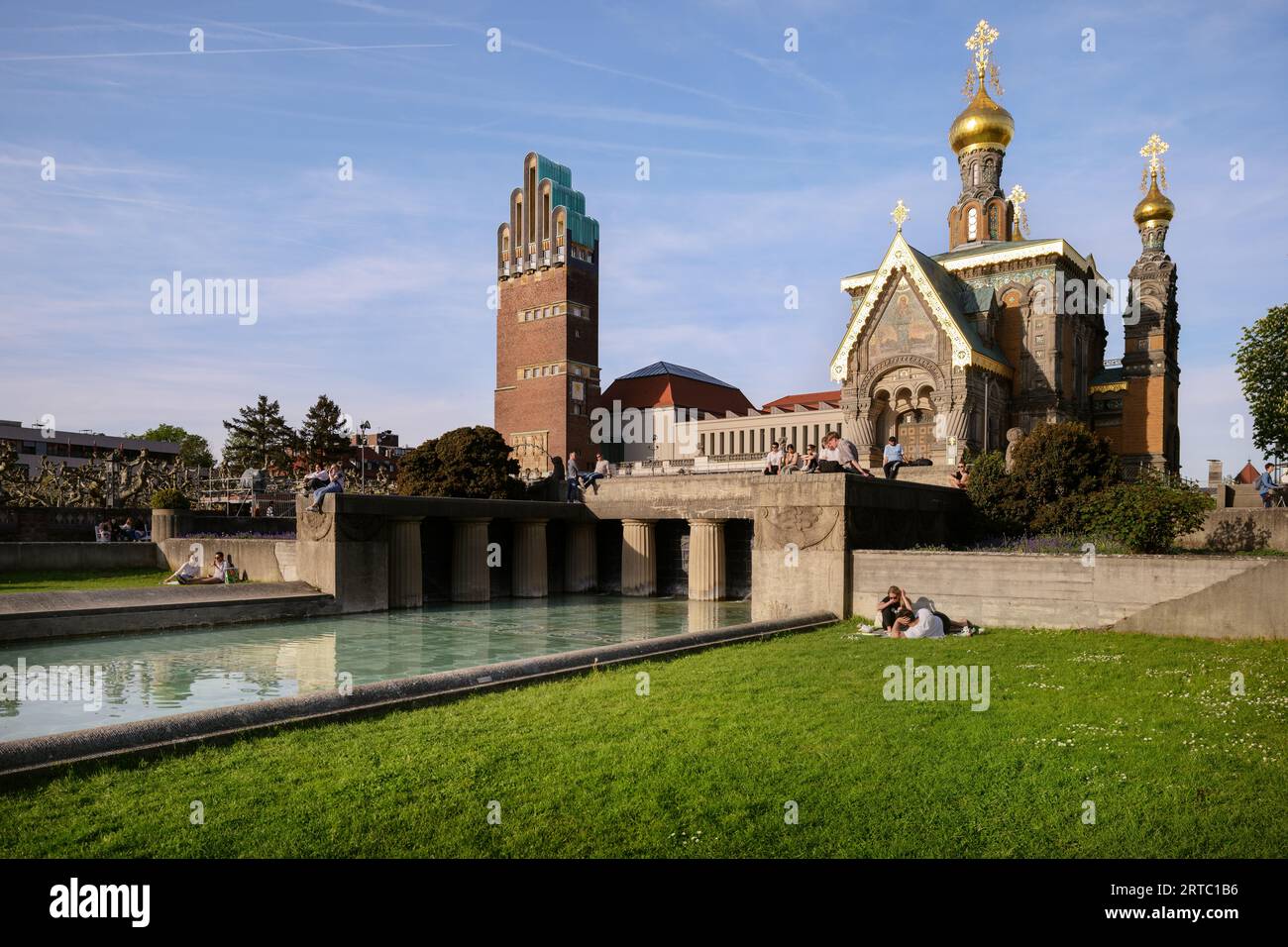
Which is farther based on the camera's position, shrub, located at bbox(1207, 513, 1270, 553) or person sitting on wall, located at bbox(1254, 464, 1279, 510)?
person sitting on wall, located at bbox(1254, 464, 1279, 510)

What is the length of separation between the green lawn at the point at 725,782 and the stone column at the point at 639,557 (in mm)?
22275

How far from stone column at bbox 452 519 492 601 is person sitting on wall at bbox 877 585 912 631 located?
16.1m

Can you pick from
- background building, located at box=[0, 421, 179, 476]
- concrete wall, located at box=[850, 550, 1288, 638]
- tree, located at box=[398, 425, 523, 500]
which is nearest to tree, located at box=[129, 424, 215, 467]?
background building, located at box=[0, 421, 179, 476]

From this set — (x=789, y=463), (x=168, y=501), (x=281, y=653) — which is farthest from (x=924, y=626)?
(x=168, y=501)

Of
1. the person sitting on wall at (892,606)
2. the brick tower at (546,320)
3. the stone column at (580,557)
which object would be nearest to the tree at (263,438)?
the brick tower at (546,320)

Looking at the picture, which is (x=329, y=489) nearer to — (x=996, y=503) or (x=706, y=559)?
(x=706, y=559)

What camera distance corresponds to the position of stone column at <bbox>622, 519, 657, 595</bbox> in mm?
33312

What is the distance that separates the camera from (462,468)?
46500 millimetres

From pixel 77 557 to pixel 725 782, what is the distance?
2941 cm

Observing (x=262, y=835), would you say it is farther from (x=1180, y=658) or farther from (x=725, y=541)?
(x=725, y=541)

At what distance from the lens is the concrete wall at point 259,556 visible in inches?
1018

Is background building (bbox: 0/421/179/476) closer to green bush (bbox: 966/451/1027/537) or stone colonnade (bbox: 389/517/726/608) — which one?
stone colonnade (bbox: 389/517/726/608)

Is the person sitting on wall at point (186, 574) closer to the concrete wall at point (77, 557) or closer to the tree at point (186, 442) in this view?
the concrete wall at point (77, 557)

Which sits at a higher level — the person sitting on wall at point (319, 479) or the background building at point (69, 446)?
the background building at point (69, 446)
